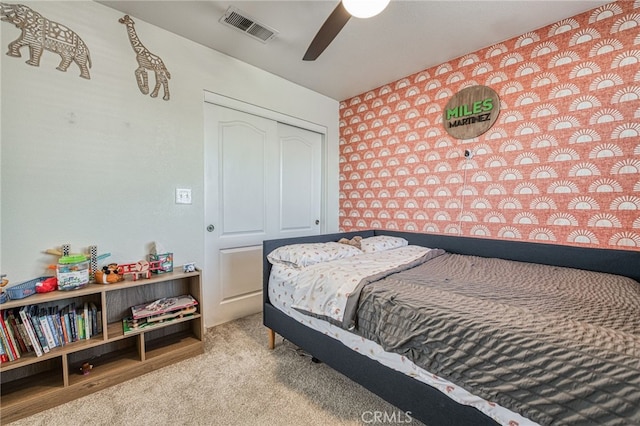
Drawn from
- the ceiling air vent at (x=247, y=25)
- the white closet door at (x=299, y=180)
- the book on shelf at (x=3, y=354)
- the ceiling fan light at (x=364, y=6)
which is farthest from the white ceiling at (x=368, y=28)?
the book on shelf at (x=3, y=354)

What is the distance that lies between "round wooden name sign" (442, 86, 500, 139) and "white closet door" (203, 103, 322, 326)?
5.22 feet

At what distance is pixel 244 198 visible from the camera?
8.34 ft

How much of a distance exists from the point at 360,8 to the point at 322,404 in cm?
207

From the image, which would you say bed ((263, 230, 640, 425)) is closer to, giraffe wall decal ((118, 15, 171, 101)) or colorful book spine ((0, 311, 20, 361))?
colorful book spine ((0, 311, 20, 361))

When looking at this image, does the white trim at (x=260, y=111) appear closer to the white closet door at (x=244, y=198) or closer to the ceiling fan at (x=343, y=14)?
the white closet door at (x=244, y=198)

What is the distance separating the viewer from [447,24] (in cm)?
187

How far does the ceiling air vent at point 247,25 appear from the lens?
179 cm

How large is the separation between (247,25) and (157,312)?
7.08 feet

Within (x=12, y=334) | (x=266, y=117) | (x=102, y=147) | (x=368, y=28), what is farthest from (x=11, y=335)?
(x=368, y=28)

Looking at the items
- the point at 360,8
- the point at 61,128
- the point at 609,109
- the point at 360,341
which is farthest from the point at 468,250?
the point at 61,128

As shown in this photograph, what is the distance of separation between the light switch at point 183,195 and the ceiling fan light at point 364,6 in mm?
1721

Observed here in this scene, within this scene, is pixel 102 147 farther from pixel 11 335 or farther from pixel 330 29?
pixel 330 29

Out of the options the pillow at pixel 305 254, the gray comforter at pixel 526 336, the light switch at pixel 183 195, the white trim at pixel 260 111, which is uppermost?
the white trim at pixel 260 111

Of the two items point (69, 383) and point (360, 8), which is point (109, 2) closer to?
point (360, 8)
